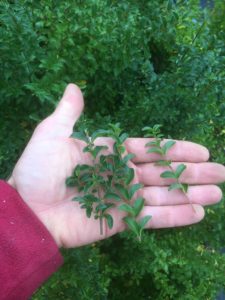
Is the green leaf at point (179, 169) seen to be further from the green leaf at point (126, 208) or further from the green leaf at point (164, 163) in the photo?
the green leaf at point (126, 208)

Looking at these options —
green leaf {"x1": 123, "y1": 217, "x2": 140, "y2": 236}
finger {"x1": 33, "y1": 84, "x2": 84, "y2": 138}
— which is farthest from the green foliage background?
green leaf {"x1": 123, "y1": 217, "x2": 140, "y2": 236}

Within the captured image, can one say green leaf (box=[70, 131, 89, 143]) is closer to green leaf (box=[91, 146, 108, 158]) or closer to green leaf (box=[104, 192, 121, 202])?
green leaf (box=[91, 146, 108, 158])

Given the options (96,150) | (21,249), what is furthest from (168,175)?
(21,249)

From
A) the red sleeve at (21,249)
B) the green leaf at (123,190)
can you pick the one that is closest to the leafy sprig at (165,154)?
the green leaf at (123,190)

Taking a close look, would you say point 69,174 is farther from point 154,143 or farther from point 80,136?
point 154,143

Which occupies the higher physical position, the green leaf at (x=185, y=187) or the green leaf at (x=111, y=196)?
the green leaf at (x=111, y=196)

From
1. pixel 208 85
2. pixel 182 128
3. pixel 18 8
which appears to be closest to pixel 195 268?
pixel 182 128
